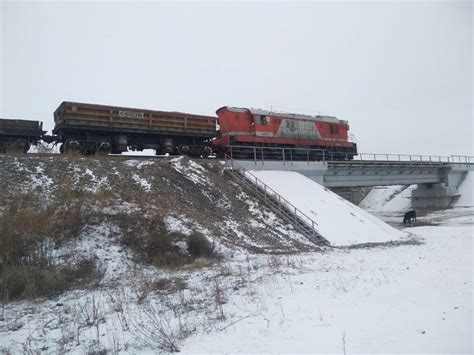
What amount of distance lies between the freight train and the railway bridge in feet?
2.30

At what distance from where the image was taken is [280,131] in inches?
1048

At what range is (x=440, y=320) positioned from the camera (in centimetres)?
564

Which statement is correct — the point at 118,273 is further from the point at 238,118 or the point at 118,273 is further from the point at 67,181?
the point at 238,118

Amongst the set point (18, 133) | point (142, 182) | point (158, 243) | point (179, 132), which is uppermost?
point (179, 132)

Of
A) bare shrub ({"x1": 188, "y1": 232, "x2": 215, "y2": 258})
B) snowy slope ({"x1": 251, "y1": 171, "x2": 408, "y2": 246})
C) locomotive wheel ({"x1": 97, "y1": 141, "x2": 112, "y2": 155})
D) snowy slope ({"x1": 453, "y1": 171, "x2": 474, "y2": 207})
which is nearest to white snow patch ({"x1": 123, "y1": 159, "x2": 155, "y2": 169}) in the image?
locomotive wheel ({"x1": 97, "y1": 141, "x2": 112, "y2": 155})

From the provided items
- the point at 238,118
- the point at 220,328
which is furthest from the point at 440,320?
the point at 238,118

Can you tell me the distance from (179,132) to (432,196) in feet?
126

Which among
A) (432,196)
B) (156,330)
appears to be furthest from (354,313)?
(432,196)

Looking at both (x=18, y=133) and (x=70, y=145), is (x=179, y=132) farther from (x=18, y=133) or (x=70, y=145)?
(x=18, y=133)

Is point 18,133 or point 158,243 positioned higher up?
point 18,133

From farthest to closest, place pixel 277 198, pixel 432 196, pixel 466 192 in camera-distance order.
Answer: pixel 432 196 → pixel 466 192 → pixel 277 198

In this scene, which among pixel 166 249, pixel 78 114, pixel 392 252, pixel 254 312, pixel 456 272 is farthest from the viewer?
pixel 78 114

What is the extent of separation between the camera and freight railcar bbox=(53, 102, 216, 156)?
1778 cm

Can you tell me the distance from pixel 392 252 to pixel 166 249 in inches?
328
